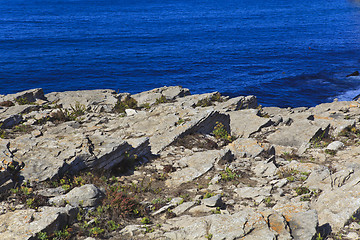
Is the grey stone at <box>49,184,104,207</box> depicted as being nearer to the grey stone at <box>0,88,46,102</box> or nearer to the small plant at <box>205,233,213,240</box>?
the small plant at <box>205,233,213,240</box>

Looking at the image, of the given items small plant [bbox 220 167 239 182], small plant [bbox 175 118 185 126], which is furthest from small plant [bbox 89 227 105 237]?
small plant [bbox 175 118 185 126]

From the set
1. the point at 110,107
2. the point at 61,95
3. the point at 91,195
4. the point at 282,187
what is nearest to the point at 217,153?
the point at 282,187

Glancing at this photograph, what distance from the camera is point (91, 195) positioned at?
1024 cm

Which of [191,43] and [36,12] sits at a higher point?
[36,12]

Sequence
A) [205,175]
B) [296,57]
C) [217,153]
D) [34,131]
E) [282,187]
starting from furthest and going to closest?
1. [296,57]
2. [34,131]
3. [217,153]
4. [205,175]
5. [282,187]

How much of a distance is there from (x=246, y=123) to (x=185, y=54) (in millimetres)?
49601

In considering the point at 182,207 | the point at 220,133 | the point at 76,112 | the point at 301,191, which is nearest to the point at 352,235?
the point at 301,191

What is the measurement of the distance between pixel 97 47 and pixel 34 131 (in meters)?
59.2

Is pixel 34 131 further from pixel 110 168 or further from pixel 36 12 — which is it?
pixel 36 12

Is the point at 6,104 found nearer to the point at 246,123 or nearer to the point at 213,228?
the point at 246,123

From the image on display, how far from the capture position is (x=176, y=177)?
529 inches

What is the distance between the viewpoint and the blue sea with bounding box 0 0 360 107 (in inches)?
2045

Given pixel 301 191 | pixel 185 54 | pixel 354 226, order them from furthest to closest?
pixel 185 54 → pixel 301 191 → pixel 354 226

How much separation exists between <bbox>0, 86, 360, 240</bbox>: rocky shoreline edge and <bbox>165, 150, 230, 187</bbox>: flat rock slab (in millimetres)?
64
